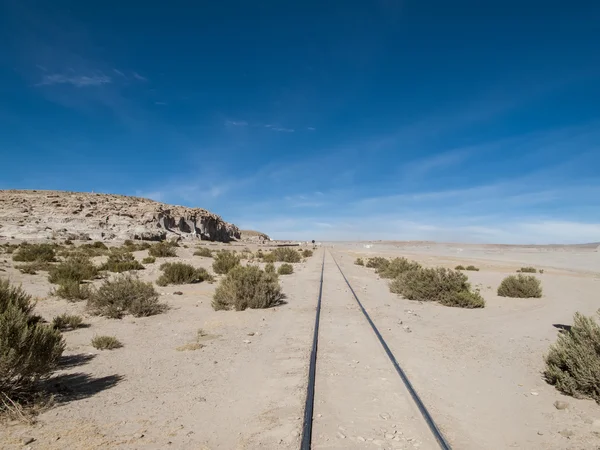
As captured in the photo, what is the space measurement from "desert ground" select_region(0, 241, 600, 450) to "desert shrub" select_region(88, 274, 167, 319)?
13.0 inches

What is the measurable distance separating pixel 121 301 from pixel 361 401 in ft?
27.8

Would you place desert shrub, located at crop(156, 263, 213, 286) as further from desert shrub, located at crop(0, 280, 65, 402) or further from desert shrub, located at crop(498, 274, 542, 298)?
desert shrub, located at crop(498, 274, 542, 298)

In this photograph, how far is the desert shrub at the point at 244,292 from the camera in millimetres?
12211

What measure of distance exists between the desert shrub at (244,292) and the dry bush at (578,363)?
848 centimetres

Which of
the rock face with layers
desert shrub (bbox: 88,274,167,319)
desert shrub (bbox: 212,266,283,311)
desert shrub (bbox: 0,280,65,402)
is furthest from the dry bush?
the rock face with layers

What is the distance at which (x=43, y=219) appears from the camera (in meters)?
47.8

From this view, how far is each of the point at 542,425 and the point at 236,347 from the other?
5645 mm

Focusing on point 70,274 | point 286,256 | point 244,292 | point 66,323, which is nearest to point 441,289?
point 244,292

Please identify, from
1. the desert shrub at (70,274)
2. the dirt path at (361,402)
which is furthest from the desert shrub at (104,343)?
the desert shrub at (70,274)

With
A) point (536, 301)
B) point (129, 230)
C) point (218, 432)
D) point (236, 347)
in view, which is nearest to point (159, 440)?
point (218, 432)

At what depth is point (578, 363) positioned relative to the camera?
563cm

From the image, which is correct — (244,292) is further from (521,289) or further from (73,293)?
(521,289)

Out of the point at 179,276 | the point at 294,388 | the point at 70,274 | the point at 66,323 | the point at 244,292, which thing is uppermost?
the point at 70,274

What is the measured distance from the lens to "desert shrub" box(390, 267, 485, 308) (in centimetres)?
1387
